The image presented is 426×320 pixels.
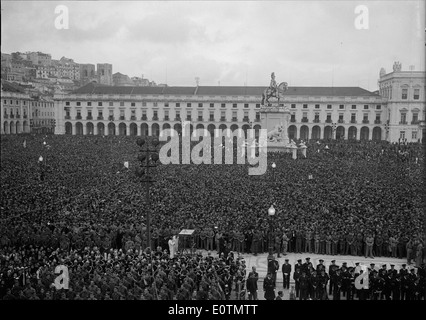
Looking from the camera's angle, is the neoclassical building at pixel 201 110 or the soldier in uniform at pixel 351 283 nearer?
the soldier in uniform at pixel 351 283

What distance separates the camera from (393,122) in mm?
78750

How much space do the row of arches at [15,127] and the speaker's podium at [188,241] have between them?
70288mm

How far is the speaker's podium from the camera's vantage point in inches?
808

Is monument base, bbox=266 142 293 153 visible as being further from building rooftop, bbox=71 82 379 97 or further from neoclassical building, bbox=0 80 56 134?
neoclassical building, bbox=0 80 56 134

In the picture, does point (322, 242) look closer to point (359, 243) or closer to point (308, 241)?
point (308, 241)

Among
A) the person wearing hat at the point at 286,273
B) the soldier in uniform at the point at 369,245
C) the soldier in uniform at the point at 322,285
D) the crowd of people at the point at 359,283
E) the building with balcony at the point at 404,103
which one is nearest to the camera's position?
the crowd of people at the point at 359,283

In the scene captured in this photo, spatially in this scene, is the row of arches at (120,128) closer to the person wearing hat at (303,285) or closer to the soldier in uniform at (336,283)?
the soldier in uniform at (336,283)

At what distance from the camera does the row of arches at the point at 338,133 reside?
85750 millimetres

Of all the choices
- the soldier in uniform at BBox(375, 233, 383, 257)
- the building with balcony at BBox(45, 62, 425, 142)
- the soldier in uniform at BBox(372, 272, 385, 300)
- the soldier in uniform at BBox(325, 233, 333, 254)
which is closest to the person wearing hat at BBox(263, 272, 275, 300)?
the soldier in uniform at BBox(372, 272, 385, 300)

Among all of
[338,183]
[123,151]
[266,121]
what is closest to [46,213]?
[338,183]

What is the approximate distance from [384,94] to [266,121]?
4046 cm

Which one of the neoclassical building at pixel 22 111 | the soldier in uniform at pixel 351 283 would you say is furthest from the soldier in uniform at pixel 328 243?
the neoclassical building at pixel 22 111
